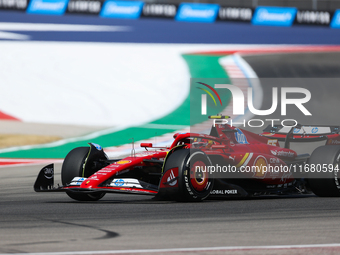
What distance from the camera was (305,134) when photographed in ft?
Answer: 31.0

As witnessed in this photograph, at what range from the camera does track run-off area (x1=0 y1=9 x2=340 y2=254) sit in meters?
5.13

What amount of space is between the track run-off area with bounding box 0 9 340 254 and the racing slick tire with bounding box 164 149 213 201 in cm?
18

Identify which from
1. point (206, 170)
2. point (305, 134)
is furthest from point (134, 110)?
point (206, 170)

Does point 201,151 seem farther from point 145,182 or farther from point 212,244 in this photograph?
point 212,244

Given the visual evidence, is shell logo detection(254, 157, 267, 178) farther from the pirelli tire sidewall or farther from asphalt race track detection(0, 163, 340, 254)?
the pirelli tire sidewall

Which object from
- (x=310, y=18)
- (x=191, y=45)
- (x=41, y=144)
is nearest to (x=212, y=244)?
(x=41, y=144)

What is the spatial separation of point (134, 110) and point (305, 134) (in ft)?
45.9

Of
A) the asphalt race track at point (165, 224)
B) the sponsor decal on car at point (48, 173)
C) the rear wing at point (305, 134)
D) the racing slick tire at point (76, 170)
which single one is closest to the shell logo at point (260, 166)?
the asphalt race track at point (165, 224)

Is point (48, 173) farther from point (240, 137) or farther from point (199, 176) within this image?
point (240, 137)

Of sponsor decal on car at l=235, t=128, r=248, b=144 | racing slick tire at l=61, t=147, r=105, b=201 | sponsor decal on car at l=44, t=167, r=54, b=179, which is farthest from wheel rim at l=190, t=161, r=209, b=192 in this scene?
sponsor decal on car at l=44, t=167, r=54, b=179

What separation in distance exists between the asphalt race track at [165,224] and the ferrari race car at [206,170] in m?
0.20

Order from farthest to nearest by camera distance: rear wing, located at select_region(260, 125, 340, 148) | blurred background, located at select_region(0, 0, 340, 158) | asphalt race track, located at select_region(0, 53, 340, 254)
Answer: blurred background, located at select_region(0, 0, 340, 158) → rear wing, located at select_region(260, 125, 340, 148) → asphalt race track, located at select_region(0, 53, 340, 254)

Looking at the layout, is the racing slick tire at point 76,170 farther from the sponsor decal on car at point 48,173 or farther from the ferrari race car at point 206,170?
the sponsor decal on car at point 48,173

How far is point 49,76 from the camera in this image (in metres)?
26.9
